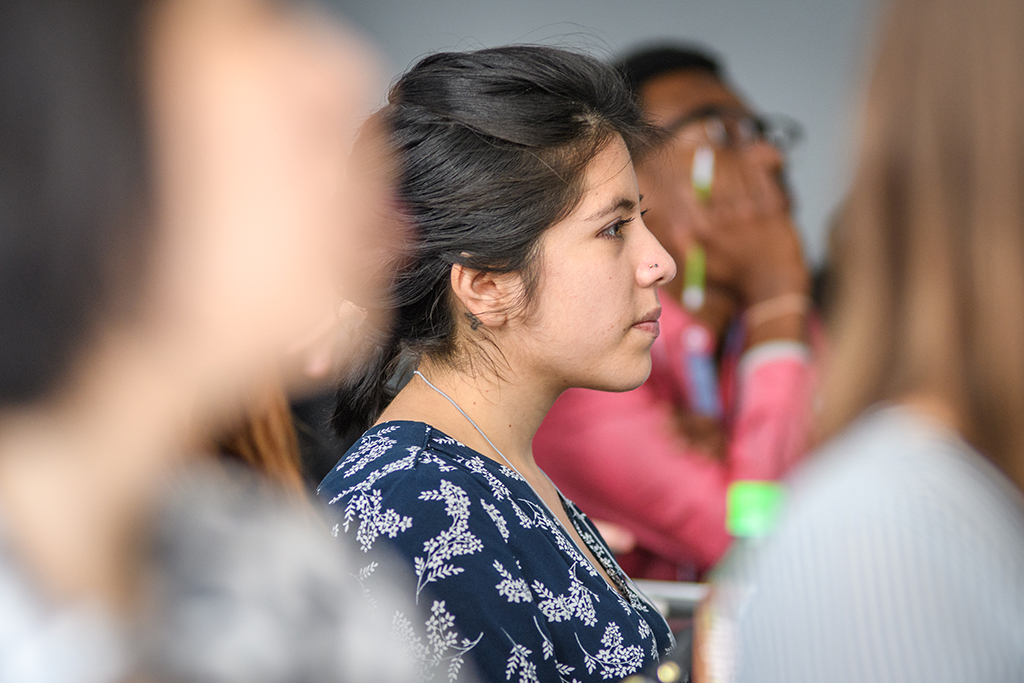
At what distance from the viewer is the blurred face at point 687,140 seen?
2.04 metres

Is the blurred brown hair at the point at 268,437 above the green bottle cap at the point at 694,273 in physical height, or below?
above

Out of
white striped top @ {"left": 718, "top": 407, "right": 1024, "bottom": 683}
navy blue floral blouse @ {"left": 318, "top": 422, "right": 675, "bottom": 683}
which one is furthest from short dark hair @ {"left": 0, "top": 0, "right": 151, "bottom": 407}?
navy blue floral blouse @ {"left": 318, "top": 422, "right": 675, "bottom": 683}

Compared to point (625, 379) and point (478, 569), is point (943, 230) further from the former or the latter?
point (625, 379)

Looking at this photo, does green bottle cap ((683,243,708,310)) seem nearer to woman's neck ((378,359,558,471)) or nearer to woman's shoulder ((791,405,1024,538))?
woman's neck ((378,359,558,471))

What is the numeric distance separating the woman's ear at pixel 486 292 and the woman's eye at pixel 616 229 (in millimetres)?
126

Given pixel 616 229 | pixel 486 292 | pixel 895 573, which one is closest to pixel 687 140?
pixel 616 229

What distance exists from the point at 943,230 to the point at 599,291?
61 cm

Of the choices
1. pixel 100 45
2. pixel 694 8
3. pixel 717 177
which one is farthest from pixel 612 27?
pixel 100 45

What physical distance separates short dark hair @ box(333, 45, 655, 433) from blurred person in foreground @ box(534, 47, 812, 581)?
2.42 feet

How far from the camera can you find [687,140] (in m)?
2.04

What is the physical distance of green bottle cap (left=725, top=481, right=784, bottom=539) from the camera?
1.82 m

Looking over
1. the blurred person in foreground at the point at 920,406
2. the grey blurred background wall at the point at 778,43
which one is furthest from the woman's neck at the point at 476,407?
the grey blurred background wall at the point at 778,43

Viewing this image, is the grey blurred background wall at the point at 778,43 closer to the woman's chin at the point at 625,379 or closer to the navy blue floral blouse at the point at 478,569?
the woman's chin at the point at 625,379

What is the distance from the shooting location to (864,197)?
0.49m
